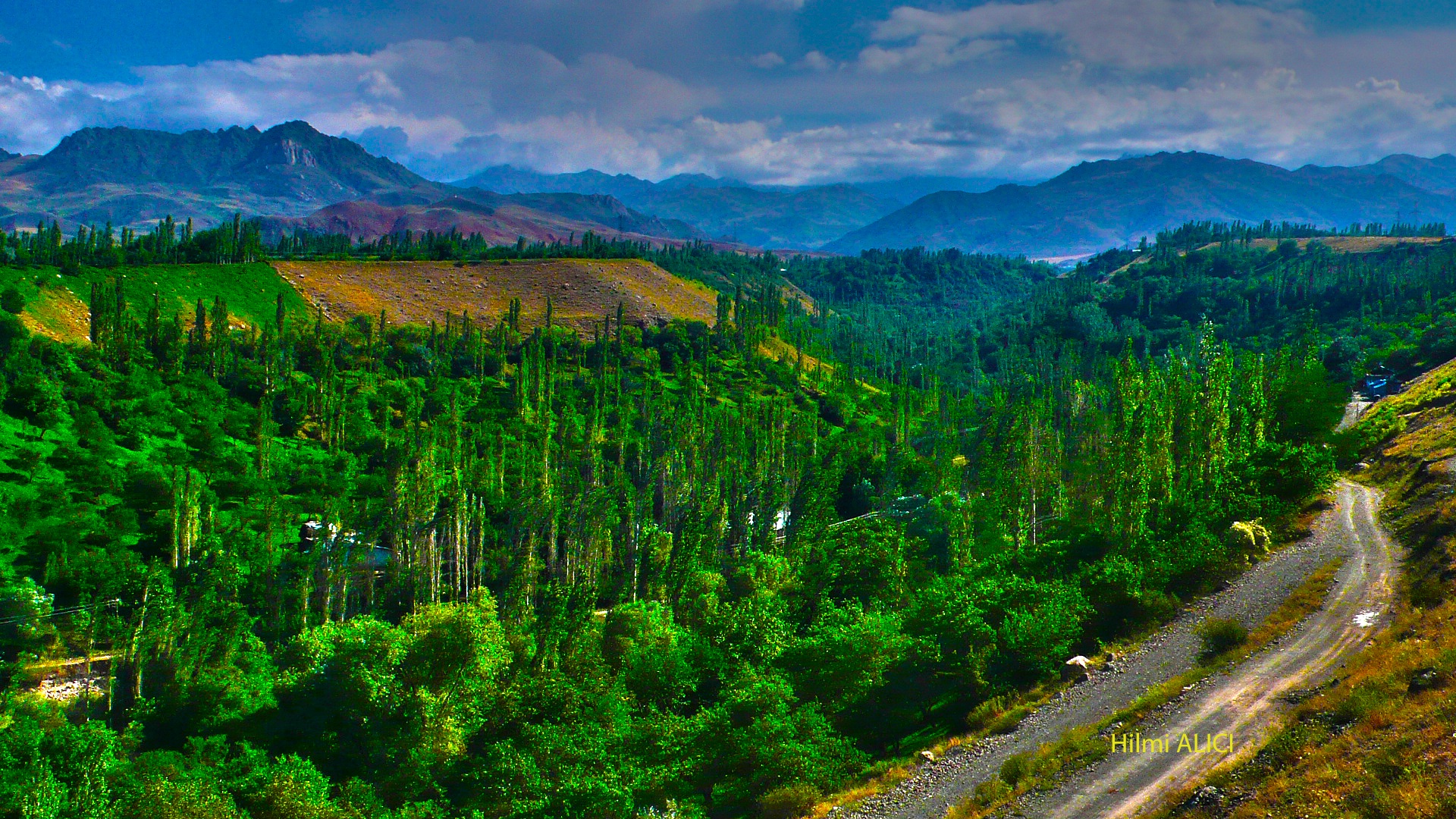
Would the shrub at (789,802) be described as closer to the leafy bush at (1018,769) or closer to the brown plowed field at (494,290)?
the leafy bush at (1018,769)

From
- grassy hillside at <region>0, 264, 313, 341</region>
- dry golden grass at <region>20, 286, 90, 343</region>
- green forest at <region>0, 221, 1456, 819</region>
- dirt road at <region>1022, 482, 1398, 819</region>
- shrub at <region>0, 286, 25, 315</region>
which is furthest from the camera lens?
grassy hillside at <region>0, 264, 313, 341</region>

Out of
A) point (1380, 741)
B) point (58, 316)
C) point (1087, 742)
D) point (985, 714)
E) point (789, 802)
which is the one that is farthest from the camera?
point (58, 316)

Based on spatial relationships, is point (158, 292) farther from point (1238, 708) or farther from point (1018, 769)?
point (1238, 708)

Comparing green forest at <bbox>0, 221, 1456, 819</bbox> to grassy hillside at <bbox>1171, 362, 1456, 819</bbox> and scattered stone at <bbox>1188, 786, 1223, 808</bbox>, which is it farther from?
scattered stone at <bbox>1188, 786, 1223, 808</bbox>

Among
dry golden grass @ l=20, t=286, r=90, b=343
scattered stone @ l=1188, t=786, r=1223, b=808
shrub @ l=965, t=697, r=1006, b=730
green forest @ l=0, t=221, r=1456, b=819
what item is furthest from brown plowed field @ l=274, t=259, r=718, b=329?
scattered stone @ l=1188, t=786, r=1223, b=808

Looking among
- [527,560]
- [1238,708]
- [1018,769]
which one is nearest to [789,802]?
[1018,769]

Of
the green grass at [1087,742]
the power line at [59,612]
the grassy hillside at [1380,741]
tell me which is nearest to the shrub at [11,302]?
the power line at [59,612]
